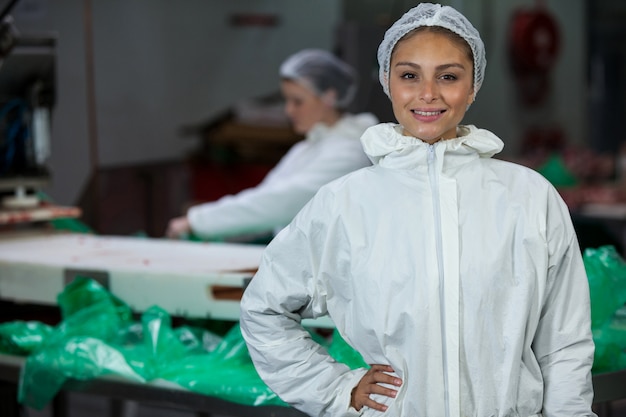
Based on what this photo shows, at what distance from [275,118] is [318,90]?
1884 mm

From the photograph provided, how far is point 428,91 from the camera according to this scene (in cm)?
167

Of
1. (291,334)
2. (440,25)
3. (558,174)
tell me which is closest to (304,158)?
(291,334)

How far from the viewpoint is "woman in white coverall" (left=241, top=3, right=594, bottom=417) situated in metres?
1.64

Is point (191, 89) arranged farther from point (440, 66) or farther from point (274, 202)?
point (440, 66)

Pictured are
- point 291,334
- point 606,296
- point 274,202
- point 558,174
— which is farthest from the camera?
point 558,174

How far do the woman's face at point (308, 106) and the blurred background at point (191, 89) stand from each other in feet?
0.51

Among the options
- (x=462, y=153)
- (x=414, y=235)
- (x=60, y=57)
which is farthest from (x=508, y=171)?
(x=60, y=57)

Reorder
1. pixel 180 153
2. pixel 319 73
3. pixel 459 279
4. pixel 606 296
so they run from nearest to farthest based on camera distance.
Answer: pixel 459 279, pixel 606 296, pixel 319 73, pixel 180 153

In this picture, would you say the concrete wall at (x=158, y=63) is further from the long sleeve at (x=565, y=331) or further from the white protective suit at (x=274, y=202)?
the long sleeve at (x=565, y=331)

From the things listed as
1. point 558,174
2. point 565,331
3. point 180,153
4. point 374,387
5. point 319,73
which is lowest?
point 558,174

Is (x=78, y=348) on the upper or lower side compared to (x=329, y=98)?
lower

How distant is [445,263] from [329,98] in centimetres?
207

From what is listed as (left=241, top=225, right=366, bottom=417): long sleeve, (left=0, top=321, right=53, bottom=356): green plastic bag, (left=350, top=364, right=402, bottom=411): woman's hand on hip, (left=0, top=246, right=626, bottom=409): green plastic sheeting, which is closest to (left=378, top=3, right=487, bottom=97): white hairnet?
(left=241, top=225, right=366, bottom=417): long sleeve

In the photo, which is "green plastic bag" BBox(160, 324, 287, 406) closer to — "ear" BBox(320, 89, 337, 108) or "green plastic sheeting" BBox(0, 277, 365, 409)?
"green plastic sheeting" BBox(0, 277, 365, 409)
